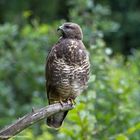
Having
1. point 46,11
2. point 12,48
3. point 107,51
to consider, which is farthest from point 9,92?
point 46,11

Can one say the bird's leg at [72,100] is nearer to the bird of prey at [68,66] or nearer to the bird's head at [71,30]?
the bird of prey at [68,66]

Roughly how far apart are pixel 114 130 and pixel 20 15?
7.31 m

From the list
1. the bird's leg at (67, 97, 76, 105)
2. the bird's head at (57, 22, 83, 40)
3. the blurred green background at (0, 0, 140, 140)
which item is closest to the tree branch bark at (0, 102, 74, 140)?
the blurred green background at (0, 0, 140, 140)

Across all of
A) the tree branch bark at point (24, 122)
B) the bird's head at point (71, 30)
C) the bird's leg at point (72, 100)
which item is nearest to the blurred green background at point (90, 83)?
the bird's leg at point (72, 100)

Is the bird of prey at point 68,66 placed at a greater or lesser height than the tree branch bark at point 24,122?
greater

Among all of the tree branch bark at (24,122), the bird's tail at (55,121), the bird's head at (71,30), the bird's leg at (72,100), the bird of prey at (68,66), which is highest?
the bird's head at (71,30)

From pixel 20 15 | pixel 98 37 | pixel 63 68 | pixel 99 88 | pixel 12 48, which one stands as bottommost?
pixel 63 68

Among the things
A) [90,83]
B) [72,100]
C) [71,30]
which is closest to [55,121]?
[72,100]

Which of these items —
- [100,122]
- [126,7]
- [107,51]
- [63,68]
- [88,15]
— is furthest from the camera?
[126,7]

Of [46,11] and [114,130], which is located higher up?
[46,11]

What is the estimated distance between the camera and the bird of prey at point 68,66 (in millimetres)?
6312

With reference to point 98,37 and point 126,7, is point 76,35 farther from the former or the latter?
point 126,7

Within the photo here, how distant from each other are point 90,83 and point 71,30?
1620 mm

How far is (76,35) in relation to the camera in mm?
A: 6414
